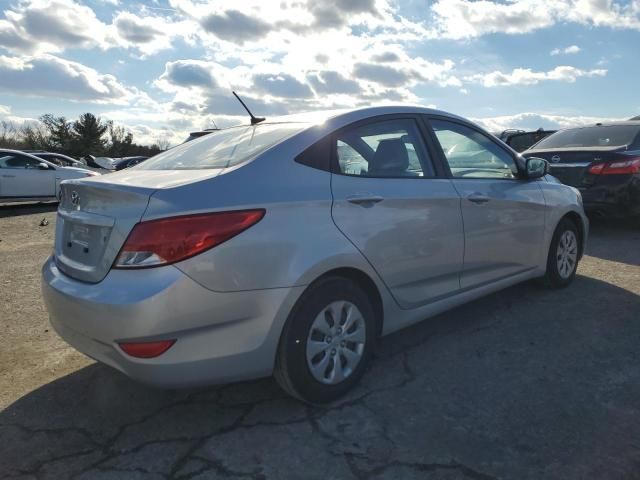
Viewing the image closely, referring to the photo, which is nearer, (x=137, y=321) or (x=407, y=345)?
(x=137, y=321)

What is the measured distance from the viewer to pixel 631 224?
26.8 feet

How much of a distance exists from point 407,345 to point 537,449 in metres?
1.35

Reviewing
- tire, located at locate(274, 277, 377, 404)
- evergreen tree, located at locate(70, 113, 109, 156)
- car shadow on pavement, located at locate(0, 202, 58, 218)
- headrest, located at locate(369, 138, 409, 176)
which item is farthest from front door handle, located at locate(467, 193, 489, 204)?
evergreen tree, located at locate(70, 113, 109, 156)

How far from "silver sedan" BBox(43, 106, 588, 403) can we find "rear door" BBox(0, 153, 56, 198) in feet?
34.5

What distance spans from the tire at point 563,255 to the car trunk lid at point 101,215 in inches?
128

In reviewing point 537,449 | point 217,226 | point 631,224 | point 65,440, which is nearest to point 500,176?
point 537,449

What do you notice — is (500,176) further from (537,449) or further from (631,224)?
(631,224)

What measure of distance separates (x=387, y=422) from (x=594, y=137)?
21.2 ft

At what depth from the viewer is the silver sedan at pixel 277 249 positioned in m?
2.40

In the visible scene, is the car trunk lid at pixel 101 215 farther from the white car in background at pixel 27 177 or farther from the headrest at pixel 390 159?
the white car in background at pixel 27 177

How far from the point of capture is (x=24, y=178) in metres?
12.6

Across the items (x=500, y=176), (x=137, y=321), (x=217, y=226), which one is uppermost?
(x=500, y=176)

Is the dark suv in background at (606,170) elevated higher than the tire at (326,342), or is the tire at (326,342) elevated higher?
the dark suv in background at (606,170)

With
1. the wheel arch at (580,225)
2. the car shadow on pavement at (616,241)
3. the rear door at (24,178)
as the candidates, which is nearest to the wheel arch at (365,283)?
the wheel arch at (580,225)
